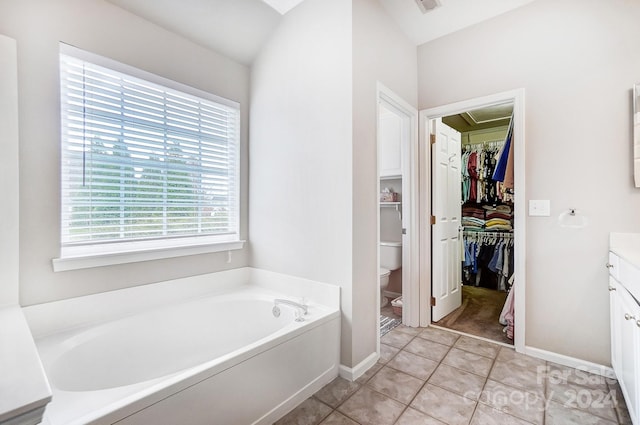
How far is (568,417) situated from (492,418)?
403 mm

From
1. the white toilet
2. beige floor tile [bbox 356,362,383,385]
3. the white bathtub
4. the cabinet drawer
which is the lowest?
beige floor tile [bbox 356,362,383,385]

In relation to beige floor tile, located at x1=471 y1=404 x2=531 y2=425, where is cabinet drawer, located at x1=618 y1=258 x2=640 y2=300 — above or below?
above

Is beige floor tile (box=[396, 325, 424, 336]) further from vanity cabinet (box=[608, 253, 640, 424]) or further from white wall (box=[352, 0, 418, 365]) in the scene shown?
vanity cabinet (box=[608, 253, 640, 424])

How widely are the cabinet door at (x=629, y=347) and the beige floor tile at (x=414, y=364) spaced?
0.96m

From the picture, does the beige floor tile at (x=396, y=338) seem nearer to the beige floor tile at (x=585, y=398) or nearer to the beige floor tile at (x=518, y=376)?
the beige floor tile at (x=518, y=376)

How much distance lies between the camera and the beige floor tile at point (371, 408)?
1543 millimetres

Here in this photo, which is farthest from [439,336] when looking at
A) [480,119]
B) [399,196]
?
[480,119]

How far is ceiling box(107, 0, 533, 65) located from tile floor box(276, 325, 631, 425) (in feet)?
8.65

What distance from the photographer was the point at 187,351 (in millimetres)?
2006

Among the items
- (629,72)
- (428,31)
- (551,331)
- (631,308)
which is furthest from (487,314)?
(428,31)

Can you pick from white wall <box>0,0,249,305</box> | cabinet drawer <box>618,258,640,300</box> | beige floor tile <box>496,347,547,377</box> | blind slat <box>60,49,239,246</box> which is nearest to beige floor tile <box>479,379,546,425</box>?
beige floor tile <box>496,347,547,377</box>

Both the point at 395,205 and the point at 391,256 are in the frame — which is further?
the point at 395,205

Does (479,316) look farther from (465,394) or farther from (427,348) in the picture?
(465,394)

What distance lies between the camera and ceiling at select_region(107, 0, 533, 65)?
2.05 m
